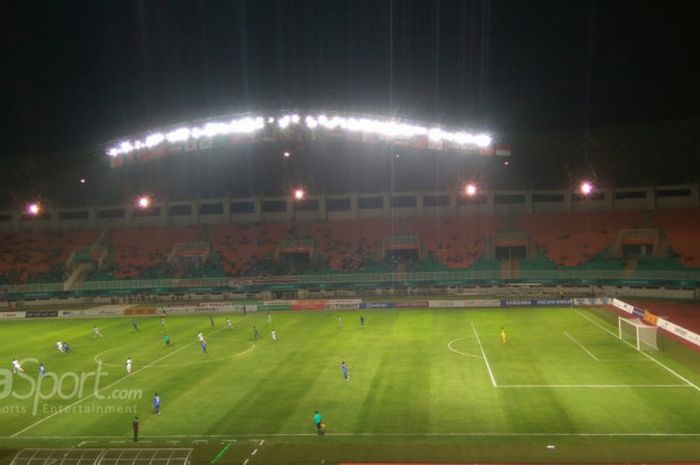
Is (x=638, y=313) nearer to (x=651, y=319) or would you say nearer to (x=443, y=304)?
(x=651, y=319)

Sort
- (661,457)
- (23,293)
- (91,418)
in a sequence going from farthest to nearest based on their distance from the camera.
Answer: (23,293)
(91,418)
(661,457)

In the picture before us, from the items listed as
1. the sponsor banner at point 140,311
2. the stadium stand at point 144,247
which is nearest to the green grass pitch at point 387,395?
the sponsor banner at point 140,311

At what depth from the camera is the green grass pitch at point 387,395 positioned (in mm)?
21109

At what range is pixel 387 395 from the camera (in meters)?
27.8

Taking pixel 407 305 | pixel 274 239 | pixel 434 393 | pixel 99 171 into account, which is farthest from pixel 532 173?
pixel 99 171

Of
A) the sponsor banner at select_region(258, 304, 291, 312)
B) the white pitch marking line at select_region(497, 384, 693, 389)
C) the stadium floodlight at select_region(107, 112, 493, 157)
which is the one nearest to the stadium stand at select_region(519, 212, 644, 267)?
the stadium floodlight at select_region(107, 112, 493, 157)

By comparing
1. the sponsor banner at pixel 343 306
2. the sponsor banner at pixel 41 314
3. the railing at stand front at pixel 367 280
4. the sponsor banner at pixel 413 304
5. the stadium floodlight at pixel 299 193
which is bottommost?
the sponsor banner at pixel 41 314

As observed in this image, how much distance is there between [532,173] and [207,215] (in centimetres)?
4417

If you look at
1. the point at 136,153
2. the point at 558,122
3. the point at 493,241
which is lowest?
the point at 493,241

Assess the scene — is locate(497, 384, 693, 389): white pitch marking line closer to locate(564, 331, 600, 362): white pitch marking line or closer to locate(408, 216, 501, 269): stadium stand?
locate(564, 331, 600, 362): white pitch marking line

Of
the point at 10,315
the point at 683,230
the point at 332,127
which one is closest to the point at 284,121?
the point at 332,127

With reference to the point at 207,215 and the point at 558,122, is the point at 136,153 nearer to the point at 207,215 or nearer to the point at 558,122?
the point at 207,215

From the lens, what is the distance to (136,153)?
55.7 meters

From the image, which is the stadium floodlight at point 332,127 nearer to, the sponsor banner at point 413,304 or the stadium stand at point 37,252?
the sponsor banner at point 413,304
